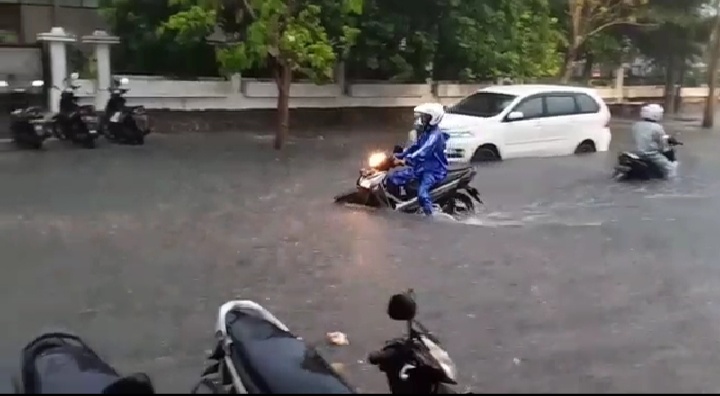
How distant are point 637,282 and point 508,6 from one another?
16.8 m

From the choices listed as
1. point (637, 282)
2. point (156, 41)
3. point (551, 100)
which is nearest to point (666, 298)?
point (637, 282)

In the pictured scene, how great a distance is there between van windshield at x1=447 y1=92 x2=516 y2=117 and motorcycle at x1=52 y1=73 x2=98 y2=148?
6582 millimetres

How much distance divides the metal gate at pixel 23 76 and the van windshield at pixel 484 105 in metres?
8.00

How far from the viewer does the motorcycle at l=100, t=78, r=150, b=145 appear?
18562mm

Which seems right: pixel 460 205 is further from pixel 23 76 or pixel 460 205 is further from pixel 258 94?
pixel 258 94

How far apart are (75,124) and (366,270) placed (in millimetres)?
10746

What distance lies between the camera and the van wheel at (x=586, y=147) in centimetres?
1934

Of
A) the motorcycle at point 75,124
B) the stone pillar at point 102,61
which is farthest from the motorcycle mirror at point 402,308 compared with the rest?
the stone pillar at point 102,61

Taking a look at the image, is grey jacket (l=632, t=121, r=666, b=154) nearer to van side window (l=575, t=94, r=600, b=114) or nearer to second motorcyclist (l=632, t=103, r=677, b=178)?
second motorcyclist (l=632, t=103, r=677, b=178)

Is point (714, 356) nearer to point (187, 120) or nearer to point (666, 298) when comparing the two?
point (666, 298)

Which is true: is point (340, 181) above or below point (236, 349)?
below

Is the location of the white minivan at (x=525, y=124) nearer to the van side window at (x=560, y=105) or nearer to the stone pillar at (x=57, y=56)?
the van side window at (x=560, y=105)

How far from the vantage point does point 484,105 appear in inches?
722

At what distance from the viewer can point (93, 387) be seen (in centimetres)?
312
